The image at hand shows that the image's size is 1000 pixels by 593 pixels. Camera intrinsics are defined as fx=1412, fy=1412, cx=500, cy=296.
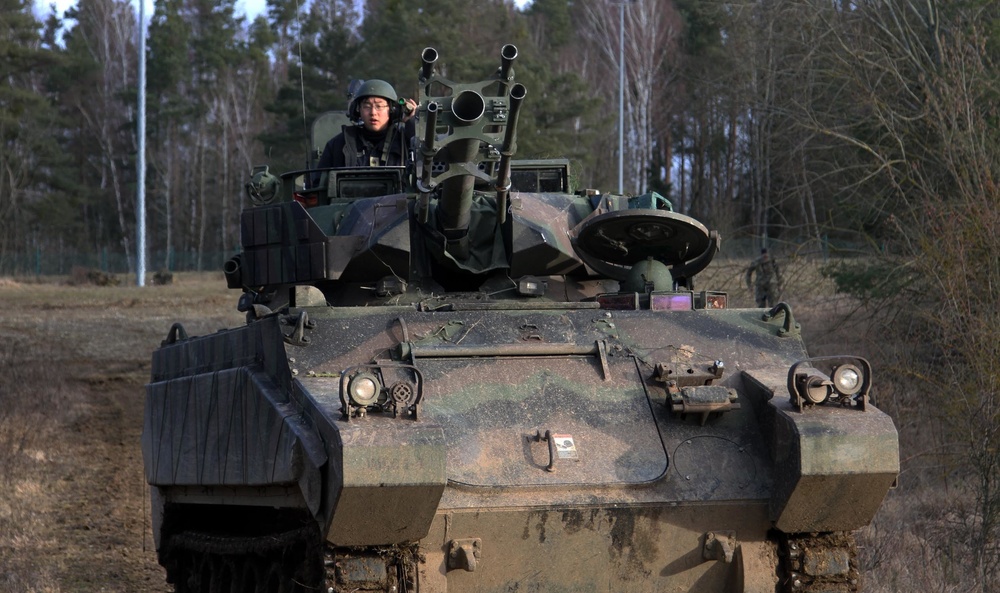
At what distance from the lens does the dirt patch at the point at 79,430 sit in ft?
36.4

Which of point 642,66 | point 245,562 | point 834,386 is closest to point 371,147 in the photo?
point 245,562

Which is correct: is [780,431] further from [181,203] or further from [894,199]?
[181,203]

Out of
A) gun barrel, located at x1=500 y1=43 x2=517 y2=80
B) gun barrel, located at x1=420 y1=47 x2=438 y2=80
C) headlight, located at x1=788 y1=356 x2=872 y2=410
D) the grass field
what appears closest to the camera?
headlight, located at x1=788 y1=356 x2=872 y2=410

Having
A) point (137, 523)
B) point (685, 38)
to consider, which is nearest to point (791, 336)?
point (137, 523)

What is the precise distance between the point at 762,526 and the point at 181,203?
49710mm

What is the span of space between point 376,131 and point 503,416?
409 centimetres

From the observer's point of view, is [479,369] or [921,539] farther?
[921,539]

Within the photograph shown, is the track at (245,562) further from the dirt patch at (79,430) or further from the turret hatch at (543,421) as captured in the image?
the dirt patch at (79,430)

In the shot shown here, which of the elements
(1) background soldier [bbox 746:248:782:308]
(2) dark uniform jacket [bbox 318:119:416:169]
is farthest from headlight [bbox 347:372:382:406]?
(1) background soldier [bbox 746:248:782:308]

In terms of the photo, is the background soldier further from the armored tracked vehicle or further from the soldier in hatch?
the armored tracked vehicle

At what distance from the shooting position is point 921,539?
1091cm

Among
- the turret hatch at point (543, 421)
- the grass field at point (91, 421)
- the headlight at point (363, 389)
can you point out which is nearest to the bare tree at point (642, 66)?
the grass field at point (91, 421)

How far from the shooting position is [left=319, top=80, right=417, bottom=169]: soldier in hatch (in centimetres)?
1045

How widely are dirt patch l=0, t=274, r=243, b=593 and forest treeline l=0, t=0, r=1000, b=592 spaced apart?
3877 millimetres
